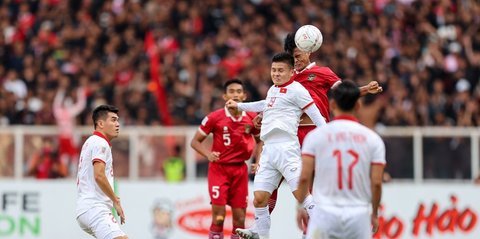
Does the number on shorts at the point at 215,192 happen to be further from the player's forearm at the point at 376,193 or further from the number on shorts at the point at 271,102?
the player's forearm at the point at 376,193

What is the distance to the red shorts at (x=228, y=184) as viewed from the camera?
55.1ft

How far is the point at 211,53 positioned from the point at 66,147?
484 centimetres

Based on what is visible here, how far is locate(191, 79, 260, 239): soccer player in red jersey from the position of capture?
16688 millimetres

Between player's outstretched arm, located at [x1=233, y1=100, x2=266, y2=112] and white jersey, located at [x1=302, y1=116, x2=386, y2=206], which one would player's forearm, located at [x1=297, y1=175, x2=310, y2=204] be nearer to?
white jersey, located at [x1=302, y1=116, x2=386, y2=206]

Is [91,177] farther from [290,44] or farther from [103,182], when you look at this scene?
[290,44]

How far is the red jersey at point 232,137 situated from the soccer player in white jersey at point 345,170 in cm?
562

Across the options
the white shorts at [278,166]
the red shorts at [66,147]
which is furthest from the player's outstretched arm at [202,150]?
the red shorts at [66,147]

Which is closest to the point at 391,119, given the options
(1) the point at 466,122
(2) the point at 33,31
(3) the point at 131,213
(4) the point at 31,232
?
(1) the point at 466,122

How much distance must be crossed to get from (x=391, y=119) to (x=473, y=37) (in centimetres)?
356

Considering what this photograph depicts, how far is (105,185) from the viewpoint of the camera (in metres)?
13.7

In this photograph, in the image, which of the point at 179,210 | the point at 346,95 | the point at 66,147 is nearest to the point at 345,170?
the point at 346,95

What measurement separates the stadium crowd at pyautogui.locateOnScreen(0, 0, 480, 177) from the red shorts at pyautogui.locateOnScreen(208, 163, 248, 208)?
22.9 ft

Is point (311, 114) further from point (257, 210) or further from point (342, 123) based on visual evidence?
point (342, 123)

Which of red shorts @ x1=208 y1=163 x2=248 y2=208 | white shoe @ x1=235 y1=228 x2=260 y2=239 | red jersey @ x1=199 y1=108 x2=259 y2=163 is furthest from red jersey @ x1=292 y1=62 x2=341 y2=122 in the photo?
red shorts @ x1=208 y1=163 x2=248 y2=208
